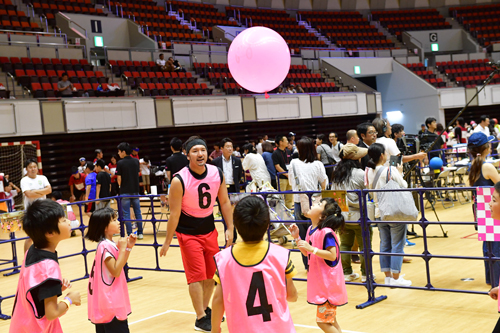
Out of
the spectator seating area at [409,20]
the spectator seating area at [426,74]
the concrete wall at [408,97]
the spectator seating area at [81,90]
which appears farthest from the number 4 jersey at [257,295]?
the spectator seating area at [409,20]

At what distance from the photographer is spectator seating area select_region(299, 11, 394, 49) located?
1067 inches

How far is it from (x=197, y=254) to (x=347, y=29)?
25.7 metres

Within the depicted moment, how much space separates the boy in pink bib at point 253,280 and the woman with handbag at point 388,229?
9.42 ft

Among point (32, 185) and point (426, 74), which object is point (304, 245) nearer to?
point (32, 185)

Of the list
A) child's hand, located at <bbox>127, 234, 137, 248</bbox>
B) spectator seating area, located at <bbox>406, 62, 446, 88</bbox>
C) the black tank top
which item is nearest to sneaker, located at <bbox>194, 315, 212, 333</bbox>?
child's hand, located at <bbox>127, 234, 137, 248</bbox>

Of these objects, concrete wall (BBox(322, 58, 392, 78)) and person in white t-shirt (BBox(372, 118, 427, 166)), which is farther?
concrete wall (BBox(322, 58, 392, 78))

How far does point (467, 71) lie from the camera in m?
24.6

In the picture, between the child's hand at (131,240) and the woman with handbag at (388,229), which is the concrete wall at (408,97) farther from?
the child's hand at (131,240)

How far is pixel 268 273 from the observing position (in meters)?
2.23

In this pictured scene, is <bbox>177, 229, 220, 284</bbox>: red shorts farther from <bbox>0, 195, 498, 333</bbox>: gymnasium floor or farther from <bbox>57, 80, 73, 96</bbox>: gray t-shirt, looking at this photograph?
<bbox>57, 80, 73, 96</bbox>: gray t-shirt

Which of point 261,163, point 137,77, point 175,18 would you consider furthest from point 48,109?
point 175,18

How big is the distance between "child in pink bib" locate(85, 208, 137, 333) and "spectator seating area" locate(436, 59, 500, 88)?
22.9 meters

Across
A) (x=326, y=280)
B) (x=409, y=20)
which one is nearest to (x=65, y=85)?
(x=326, y=280)

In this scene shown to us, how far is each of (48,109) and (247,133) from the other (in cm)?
804
